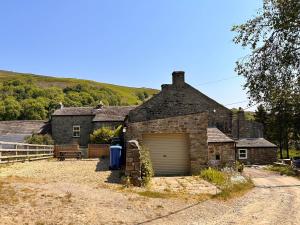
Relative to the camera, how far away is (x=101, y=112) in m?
48.8

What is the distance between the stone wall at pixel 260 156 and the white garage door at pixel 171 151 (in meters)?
24.8

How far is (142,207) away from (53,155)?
2394cm

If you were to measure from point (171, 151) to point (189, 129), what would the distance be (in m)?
1.71

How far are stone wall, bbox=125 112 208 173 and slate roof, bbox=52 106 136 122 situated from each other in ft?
84.0

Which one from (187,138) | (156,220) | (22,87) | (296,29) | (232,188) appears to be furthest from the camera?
(22,87)

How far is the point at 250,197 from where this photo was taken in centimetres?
1551

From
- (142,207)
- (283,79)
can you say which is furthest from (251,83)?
(142,207)

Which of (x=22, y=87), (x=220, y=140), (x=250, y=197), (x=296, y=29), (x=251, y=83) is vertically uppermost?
(x=22, y=87)

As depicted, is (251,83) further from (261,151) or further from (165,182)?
(261,151)

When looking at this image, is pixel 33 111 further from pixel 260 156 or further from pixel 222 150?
pixel 222 150

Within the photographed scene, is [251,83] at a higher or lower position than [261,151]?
higher

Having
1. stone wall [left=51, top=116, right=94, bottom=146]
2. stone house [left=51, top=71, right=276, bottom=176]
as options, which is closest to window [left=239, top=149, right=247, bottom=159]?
stone house [left=51, top=71, right=276, bottom=176]

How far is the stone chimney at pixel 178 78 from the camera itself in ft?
116

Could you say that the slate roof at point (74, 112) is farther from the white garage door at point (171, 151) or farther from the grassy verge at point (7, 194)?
the grassy verge at point (7, 194)
